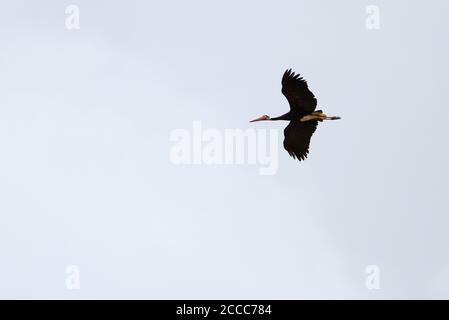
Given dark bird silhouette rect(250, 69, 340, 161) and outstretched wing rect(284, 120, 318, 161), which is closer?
dark bird silhouette rect(250, 69, 340, 161)

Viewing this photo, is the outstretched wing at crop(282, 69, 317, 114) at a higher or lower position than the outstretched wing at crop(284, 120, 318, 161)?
higher

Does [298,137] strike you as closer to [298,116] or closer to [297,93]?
[298,116]

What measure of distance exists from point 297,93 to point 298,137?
7.95 feet

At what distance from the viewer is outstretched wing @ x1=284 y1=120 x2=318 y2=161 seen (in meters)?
38.1

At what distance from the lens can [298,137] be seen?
126ft

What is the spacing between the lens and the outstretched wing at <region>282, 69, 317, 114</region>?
36.1 meters

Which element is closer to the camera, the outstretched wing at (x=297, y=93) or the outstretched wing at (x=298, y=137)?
the outstretched wing at (x=297, y=93)

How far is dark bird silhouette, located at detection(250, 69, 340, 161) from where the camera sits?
36.2 metres

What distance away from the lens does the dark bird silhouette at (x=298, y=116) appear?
36219 millimetres

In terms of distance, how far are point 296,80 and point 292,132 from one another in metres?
2.79

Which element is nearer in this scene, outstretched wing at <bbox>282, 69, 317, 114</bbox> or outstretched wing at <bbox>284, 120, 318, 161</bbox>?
outstretched wing at <bbox>282, 69, 317, 114</bbox>
